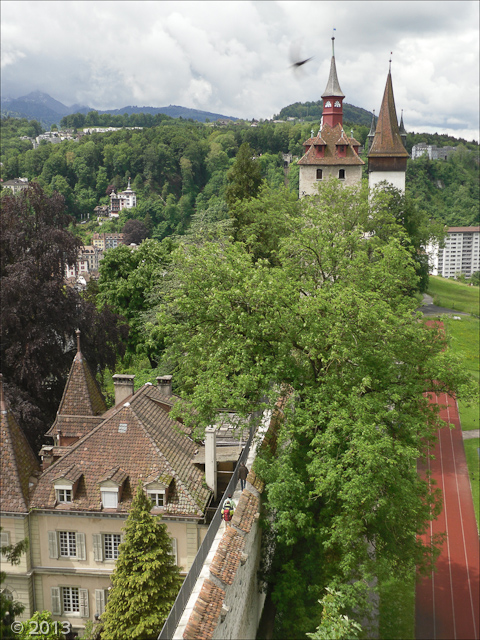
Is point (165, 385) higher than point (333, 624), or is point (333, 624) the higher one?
point (165, 385)

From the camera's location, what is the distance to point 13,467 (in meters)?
21.6

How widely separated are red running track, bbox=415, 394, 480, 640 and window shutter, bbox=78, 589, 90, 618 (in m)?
13.9

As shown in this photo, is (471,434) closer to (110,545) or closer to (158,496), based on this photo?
(158,496)

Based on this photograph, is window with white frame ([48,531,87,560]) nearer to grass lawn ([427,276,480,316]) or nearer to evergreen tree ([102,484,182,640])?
evergreen tree ([102,484,182,640])

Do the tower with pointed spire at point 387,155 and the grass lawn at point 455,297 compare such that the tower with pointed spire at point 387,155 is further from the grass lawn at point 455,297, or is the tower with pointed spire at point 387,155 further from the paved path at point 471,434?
the grass lawn at point 455,297

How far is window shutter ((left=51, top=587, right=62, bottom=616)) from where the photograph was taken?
21531 millimetres

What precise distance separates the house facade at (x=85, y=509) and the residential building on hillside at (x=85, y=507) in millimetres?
32

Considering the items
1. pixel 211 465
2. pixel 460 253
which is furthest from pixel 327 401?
pixel 460 253

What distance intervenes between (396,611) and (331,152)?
3274cm

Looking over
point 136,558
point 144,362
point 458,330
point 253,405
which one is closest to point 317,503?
point 253,405

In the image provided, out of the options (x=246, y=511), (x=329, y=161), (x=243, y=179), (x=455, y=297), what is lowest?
(x=455, y=297)

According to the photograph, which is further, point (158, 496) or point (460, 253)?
point (460, 253)

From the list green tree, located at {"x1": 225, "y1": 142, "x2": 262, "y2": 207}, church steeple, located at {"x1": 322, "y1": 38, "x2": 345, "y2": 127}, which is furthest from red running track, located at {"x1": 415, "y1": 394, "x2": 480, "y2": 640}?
church steeple, located at {"x1": 322, "y1": 38, "x2": 345, "y2": 127}

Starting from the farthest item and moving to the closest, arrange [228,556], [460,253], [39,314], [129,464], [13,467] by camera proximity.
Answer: [460,253] < [39,314] < [129,464] < [13,467] < [228,556]
